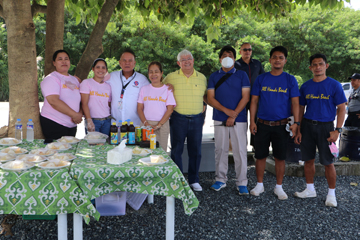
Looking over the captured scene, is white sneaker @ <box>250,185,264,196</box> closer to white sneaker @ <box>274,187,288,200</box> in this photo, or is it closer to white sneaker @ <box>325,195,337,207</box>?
white sneaker @ <box>274,187,288,200</box>

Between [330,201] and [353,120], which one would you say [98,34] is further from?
[353,120]

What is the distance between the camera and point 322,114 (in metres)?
3.46

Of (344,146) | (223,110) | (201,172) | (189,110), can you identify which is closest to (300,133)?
(223,110)

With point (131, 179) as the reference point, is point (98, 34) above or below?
above

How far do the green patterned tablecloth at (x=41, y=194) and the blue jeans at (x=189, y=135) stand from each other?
1.88m

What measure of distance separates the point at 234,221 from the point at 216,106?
4.79 feet

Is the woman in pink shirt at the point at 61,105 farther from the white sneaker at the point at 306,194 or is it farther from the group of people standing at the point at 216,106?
the white sneaker at the point at 306,194

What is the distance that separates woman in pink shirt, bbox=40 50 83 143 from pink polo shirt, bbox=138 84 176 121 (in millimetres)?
791

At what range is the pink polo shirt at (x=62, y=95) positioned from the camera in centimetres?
339

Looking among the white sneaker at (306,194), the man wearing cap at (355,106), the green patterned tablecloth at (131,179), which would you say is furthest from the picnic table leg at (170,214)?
the man wearing cap at (355,106)

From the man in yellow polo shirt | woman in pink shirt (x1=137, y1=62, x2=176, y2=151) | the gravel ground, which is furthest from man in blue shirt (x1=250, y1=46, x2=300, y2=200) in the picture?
woman in pink shirt (x1=137, y1=62, x2=176, y2=151)

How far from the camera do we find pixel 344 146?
207 inches

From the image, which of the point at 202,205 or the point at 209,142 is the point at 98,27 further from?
the point at 202,205

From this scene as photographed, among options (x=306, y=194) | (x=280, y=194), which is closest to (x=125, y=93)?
(x=280, y=194)
